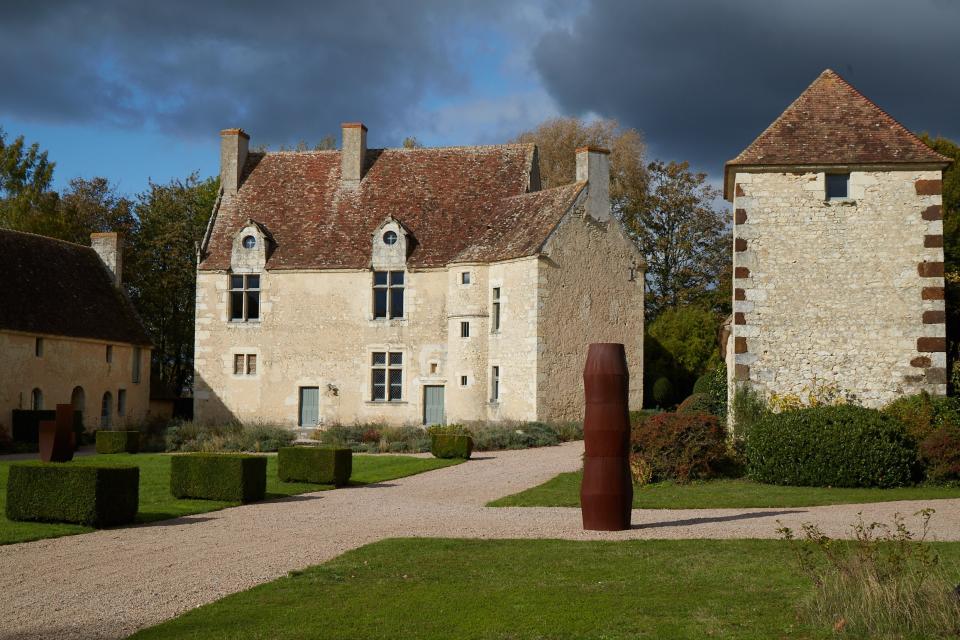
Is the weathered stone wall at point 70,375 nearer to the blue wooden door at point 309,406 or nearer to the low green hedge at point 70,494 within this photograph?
the blue wooden door at point 309,406

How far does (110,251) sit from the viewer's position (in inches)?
1421

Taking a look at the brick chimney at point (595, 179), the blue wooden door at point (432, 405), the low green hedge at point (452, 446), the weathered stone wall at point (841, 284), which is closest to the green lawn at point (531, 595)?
the weathered stone wall at point (841, 284)

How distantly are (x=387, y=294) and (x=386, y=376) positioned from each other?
2569 millimetres

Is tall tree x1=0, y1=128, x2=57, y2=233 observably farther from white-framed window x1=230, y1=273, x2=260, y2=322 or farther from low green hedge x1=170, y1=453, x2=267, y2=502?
low green hedge x1=170, y1=453, x2=267, y2=502

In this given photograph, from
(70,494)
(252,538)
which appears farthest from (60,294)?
(252,538)

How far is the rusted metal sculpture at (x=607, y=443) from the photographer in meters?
11.6

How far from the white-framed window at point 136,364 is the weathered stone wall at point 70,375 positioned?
0.09 metres

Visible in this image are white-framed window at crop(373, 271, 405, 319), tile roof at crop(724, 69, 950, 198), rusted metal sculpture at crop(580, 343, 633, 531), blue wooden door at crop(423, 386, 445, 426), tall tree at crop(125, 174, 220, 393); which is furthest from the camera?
tall tree at crop(125, 174, 220, 393)

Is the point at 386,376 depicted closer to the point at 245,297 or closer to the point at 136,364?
the point at 245,297

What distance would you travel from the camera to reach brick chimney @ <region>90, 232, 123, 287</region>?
3591 cm

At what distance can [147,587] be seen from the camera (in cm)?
892

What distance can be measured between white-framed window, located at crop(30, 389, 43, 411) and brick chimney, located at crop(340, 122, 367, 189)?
455 inches

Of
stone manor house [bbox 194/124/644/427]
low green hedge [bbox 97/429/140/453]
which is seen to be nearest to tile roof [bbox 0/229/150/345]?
Result: stone manor house [bbox 194/124/644/427]

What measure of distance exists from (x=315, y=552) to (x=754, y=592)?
472 centimetres
